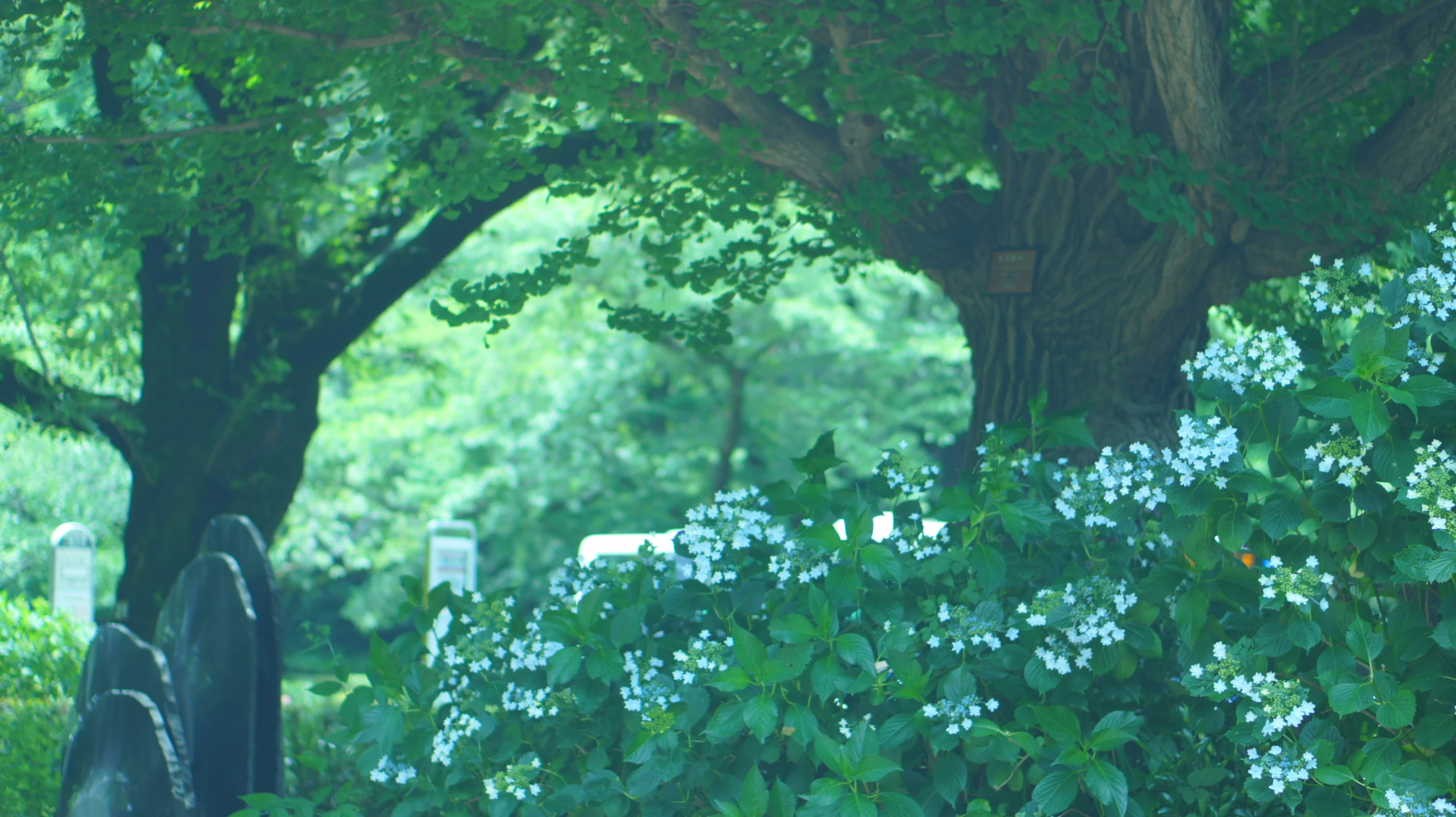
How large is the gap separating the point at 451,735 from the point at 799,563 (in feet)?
3.70

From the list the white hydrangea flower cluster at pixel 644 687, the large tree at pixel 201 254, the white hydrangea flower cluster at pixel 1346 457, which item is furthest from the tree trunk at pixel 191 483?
the white hydrangea flower cluster at pixel 1346 457

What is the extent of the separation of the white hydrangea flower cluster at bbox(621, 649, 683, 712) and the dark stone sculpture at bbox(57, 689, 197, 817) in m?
1.45

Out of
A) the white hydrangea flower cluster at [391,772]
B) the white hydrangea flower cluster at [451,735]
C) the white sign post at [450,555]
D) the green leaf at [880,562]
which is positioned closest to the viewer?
the green leaf at [880,562]

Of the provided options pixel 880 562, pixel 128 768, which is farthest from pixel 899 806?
pixel 128 768

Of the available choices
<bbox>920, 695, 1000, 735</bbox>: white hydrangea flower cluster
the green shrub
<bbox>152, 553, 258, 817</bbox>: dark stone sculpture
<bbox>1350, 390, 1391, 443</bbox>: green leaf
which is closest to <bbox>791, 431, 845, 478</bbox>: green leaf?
<bbox>920, 695, 1000, 735</bbox>: white hydrangea flower cluster

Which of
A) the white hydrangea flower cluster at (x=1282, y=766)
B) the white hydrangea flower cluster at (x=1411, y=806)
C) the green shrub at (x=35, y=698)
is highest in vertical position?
the white hydrangea flower cluster at (x=1282, y=766)

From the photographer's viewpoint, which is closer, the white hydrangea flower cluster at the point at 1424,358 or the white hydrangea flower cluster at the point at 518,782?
the white hydrangea flower cluster at the point at 1424,358

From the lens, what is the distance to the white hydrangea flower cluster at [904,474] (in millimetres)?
3545

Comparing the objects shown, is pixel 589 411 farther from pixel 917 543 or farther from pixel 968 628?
pixel 968 628

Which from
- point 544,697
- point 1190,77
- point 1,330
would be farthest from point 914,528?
point 1,330

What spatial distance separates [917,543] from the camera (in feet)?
11.8

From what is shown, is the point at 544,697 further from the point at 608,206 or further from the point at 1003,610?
the point at 608,206

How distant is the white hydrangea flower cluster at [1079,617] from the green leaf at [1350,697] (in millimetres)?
555

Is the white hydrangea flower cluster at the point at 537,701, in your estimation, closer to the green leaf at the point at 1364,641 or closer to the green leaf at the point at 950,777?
the green leaf at the point at 950,777
